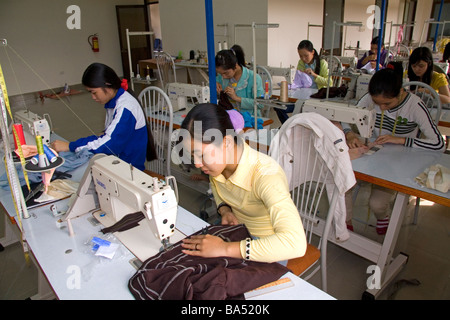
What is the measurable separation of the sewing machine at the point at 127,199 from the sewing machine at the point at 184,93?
1414 mm

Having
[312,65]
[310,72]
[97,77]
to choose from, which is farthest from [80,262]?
[312,65]

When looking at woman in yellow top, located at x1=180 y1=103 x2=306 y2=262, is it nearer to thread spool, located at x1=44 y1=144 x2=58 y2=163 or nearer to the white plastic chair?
the white plastic chair

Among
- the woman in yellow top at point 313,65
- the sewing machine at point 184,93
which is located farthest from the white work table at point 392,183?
the woman in yellow top at point 313,65

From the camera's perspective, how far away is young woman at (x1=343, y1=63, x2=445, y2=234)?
2.07 metres

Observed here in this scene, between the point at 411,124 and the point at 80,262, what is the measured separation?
217 cm

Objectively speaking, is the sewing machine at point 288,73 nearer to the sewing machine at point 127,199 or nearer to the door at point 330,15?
the sewing machine at point 127,199

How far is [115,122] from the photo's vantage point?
2113mm

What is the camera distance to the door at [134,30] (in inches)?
375

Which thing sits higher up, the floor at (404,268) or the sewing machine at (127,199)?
the sewing machine at (127,199)

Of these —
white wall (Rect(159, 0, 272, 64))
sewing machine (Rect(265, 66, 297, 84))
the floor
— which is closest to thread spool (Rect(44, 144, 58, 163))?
the floor

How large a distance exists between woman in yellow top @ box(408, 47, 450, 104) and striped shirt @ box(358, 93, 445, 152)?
117 cm

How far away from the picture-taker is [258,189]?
121 centimetres
